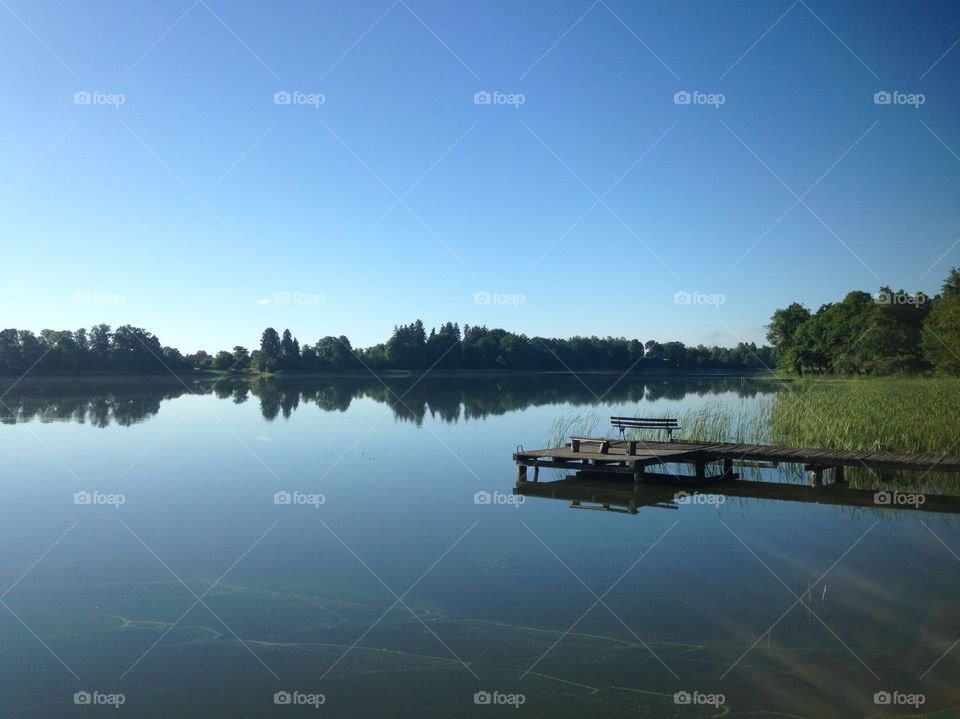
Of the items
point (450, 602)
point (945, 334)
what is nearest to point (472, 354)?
point (945, 334)

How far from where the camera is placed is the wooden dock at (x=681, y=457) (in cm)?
1570

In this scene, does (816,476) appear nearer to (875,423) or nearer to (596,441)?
(875,423)

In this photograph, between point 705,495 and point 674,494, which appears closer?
point 705,495

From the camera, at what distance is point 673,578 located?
9.91 meters

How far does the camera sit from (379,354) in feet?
336

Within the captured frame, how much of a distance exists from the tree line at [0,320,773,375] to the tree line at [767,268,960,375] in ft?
91.1

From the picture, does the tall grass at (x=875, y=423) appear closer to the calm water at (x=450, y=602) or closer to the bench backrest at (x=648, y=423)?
the calm water at (x=450, y=602)

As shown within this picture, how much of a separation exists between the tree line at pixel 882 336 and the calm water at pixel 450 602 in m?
32.4

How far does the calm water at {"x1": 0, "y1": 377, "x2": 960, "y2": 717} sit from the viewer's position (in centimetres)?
670

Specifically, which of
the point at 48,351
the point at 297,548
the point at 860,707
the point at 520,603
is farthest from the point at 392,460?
the point at 48,351

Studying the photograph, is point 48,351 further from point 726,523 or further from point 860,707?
point 860,707

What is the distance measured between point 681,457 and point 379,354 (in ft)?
285

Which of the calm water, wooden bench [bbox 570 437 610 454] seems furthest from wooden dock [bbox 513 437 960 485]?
the calm water

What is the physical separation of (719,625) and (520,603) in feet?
6.95
